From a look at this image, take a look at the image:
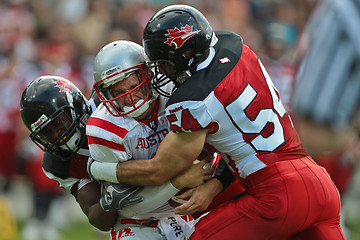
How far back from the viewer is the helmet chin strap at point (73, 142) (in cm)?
345

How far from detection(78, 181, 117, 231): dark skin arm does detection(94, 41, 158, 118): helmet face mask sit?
55 cm

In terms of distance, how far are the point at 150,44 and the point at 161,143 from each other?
1.62 feet

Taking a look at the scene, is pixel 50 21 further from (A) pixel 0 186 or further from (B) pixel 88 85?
(A) pixel 0 186

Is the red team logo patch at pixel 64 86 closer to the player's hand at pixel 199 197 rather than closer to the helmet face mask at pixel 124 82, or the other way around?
the helmet face mask at pixel 124 82

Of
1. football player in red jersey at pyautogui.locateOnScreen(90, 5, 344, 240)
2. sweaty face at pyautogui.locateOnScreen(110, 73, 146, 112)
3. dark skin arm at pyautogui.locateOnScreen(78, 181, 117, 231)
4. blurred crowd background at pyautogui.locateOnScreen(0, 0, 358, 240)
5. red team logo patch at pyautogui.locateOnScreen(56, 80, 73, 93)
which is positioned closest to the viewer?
football player in red jersey at pyautogui.locateOnScreen(90, 5, 344, 240)

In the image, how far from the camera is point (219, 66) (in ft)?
10.0

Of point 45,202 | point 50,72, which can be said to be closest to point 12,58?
point 50,72

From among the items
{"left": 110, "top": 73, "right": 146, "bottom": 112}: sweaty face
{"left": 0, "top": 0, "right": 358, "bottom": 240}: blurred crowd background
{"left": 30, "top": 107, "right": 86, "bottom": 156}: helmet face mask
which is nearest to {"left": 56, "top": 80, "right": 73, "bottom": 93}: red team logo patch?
{"left": 30, "top": 107, "right": 86, "bottom": 156}: helmet face mask

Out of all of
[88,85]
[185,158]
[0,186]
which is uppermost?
[185,158]

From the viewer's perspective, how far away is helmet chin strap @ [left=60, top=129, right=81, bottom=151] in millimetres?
3453

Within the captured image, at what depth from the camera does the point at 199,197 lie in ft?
10.5

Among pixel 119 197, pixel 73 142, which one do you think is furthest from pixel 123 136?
pixel 73 142

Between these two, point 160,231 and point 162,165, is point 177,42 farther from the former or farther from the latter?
point 160,231

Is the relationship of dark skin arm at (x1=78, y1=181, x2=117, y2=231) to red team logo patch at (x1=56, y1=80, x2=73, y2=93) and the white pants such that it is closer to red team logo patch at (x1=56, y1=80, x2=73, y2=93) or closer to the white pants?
the white pants
